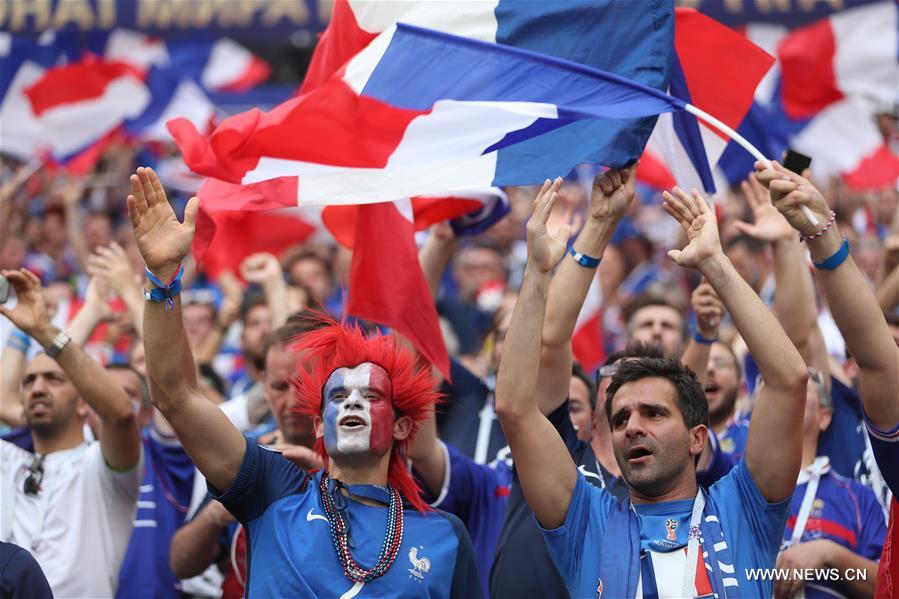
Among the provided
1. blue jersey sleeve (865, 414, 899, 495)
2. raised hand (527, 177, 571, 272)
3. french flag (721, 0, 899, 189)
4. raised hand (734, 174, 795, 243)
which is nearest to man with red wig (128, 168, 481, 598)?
raised hand (527, 177, 571, 272)

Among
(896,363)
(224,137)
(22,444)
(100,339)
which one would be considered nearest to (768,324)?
(896,363)

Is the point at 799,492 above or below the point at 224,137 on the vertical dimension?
below

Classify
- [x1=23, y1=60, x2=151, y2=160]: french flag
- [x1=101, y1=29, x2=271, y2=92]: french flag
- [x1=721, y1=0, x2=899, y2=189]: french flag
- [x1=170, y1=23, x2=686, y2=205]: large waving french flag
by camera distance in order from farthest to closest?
[x1=101, y1=29, x2=271, y2=92]: french flag → [x1=23, y1=60, x2=151, y2=160]: french flag → [x1=721, y1=0, x2=899, y2=189]: french flag → [x1=170, y1=23, x2=686, y2=205]: large waving french flag

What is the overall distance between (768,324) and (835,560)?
1.35 metres

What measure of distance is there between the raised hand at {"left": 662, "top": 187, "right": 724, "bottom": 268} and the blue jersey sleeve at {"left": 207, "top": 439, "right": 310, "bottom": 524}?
4.81 feet

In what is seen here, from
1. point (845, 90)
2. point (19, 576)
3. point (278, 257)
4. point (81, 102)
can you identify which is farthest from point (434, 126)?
point (81, 102)

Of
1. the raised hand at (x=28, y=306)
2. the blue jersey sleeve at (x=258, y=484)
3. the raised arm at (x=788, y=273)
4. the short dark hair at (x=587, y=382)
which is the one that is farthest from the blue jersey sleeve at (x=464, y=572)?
the raised hand at (x=28, y=306)

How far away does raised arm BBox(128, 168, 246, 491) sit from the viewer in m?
3.75

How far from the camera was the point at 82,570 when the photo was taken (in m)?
5.20

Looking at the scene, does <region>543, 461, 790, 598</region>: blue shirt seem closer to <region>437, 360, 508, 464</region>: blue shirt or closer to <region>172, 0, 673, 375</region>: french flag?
<region>172, 0, 673, 375</region>: french flag

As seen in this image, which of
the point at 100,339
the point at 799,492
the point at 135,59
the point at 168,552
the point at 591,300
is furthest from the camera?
the point at 135,59

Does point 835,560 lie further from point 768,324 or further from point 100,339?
point 100,339

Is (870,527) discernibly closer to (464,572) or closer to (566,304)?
(566,304)

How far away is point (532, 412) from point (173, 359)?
1.14 metres
